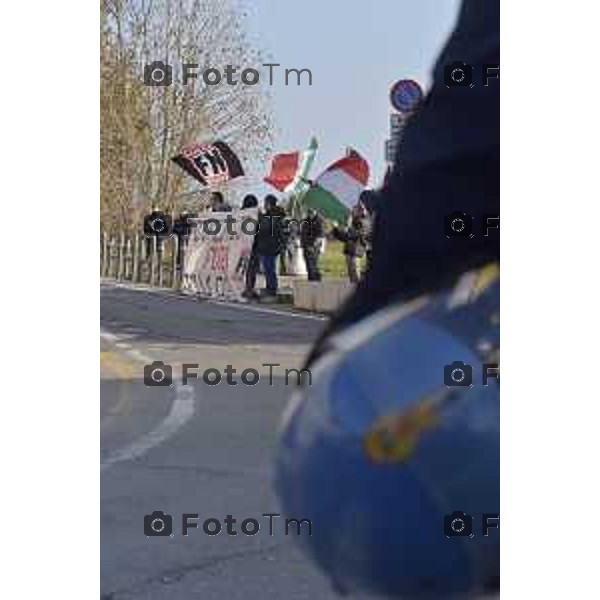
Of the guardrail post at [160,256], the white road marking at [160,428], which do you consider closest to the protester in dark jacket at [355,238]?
the guardrail post at [160,256]

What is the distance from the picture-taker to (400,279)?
116 cm

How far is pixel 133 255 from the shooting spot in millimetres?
1948

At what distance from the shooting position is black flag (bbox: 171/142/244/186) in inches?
75.2

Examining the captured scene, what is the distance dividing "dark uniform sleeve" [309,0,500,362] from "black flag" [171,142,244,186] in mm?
717

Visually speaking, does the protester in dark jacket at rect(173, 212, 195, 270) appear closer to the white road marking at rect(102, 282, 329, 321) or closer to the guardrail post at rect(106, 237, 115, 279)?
the guardrail post at rect(106, 237, 115, 279)

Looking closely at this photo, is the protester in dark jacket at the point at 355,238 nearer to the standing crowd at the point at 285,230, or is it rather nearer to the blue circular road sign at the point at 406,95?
the standing crowd at the point at 285,230

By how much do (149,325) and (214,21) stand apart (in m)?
1.62

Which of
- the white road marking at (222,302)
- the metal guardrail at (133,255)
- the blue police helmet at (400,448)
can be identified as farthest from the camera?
the white road marking at (222,302)

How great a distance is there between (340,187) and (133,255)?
45 cm

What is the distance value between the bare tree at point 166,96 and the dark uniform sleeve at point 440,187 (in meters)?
0.55

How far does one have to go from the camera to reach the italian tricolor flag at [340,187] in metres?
1.60

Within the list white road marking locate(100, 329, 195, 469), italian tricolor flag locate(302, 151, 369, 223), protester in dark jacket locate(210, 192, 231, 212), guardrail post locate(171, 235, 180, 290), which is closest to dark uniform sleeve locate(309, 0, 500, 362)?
italian tricolor flag locate(302, 151, 369, 223)
